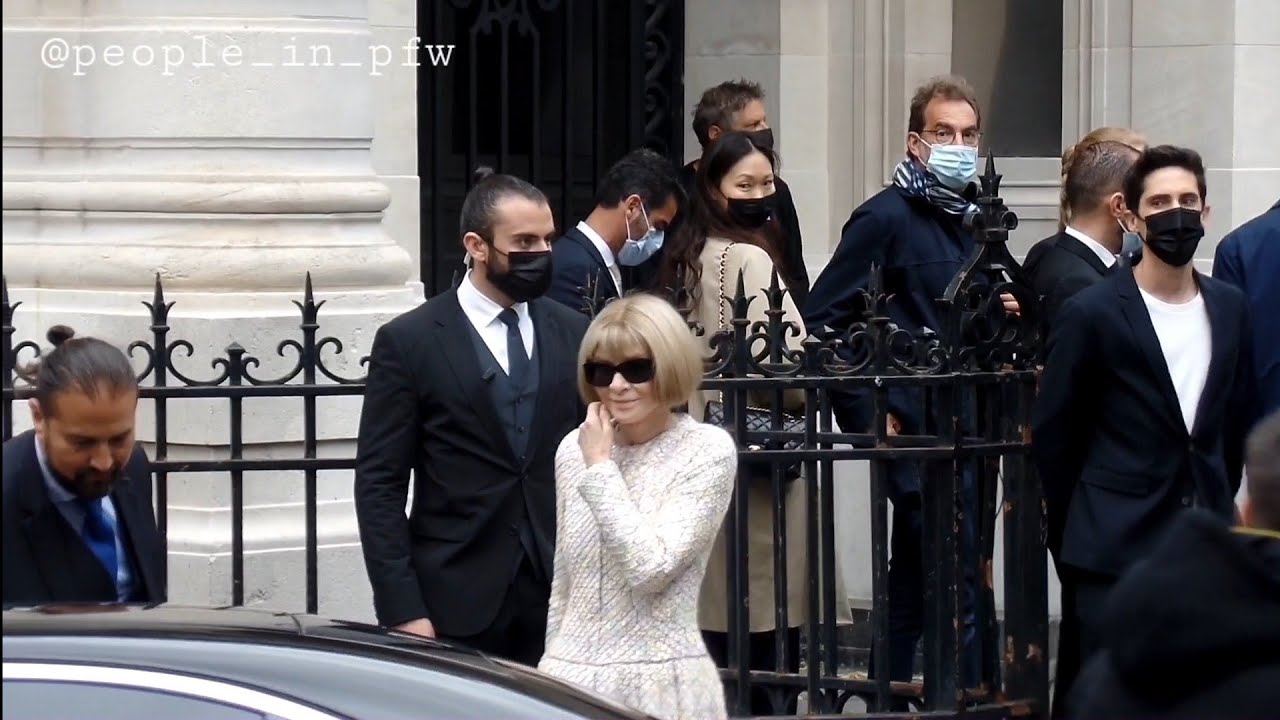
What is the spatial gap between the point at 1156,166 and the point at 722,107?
235cm

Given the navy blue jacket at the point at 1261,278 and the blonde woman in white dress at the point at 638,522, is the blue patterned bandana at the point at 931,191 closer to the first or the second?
the navy blue jacket at the point at 1261,278

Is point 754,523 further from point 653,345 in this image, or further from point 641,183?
point 653,345

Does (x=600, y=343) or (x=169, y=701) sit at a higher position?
(x=600, y=343)

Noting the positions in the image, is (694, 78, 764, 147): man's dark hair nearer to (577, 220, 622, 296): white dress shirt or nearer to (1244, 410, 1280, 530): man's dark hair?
(577, 220, 622, 296): white dress shirt

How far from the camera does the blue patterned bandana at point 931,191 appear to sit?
7.58 metres

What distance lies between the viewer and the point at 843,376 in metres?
6.51

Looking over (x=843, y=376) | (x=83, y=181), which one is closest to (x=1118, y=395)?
(x=843, y=376)

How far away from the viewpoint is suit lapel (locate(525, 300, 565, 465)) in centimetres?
582

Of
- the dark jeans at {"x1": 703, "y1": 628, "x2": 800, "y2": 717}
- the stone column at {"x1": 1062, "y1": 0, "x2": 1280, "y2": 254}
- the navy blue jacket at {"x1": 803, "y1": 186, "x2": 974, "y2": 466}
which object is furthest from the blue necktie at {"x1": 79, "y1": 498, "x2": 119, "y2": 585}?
the stone column at {"x1": 1062, "y1": 0, "x2": 1280, "y2": 254}

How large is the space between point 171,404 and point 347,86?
1.26m

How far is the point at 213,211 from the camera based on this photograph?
7633 mm

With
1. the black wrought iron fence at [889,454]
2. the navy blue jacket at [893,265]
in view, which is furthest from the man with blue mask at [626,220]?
the black wrought iron fence at [889,454]

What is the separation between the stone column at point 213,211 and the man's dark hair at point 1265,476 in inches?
173

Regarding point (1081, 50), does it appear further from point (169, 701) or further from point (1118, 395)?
point (169, 701)
